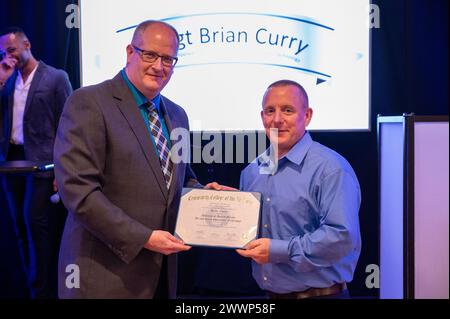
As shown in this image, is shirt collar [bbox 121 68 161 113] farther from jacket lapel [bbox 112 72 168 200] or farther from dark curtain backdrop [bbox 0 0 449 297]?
dark curtain backdrop [bbox 0 0 449 297]

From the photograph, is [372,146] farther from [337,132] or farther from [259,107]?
[259,107]

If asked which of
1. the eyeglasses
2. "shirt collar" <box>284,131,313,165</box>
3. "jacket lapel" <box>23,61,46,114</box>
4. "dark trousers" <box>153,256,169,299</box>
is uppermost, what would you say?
"jacket lapel" <box>23,61,46,114</box>

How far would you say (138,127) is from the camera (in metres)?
2.11

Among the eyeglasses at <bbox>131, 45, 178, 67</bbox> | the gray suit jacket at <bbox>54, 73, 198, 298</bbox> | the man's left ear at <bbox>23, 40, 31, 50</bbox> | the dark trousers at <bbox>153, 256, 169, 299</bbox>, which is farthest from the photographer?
the man's left ear at <bbox>23, 40, 31, 50</bbox>

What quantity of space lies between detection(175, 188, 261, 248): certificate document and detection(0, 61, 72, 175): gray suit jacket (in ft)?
5.97

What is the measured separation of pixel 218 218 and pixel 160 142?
36 cm

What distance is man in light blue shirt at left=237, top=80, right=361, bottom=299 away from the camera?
2.05m

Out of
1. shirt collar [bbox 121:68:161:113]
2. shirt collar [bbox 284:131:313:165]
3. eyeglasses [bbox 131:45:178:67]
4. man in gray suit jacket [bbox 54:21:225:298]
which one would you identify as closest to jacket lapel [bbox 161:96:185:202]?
man in gray suit jacket [bbox 54:21:225:298]
